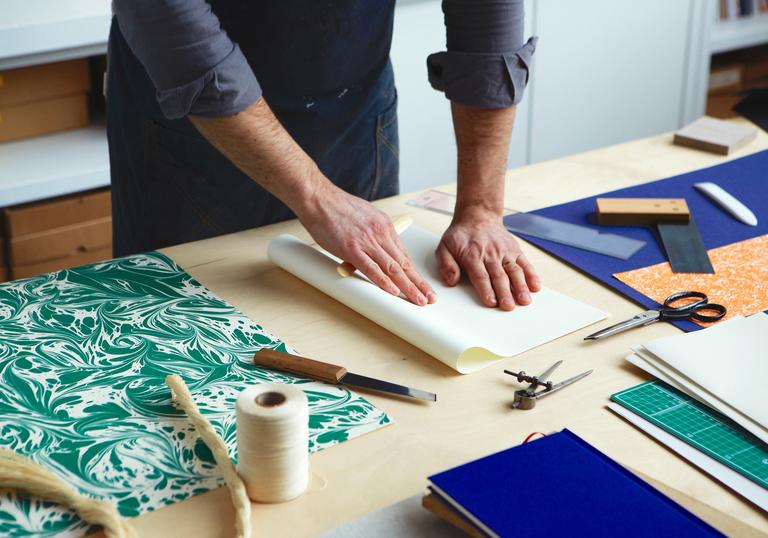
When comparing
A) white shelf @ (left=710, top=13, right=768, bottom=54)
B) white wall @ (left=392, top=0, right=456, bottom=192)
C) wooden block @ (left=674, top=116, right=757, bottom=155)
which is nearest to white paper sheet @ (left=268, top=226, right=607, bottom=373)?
wooden block @ (left=674, top=116, right=757, bottom=155)

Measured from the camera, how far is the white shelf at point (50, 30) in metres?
2.06

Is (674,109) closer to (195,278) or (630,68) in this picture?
(630,68)

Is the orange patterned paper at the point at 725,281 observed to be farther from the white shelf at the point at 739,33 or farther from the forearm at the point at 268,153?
the white shelf at the point at 739,33

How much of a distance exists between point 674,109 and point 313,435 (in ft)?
9.13

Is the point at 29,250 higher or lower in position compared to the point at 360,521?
lower

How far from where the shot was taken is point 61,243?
228 cm

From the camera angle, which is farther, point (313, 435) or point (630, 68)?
point (630, 68)

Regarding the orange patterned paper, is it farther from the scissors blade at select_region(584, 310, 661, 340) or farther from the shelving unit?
the shelving unit

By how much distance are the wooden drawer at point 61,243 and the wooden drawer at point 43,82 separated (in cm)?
33

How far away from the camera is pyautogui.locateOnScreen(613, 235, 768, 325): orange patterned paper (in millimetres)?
1254

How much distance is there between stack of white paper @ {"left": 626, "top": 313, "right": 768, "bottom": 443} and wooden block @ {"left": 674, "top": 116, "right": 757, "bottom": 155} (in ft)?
2.31

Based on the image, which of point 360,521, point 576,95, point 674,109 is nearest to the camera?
point 360,521

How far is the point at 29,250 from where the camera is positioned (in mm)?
2240

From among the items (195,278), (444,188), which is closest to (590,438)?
(195,278)
